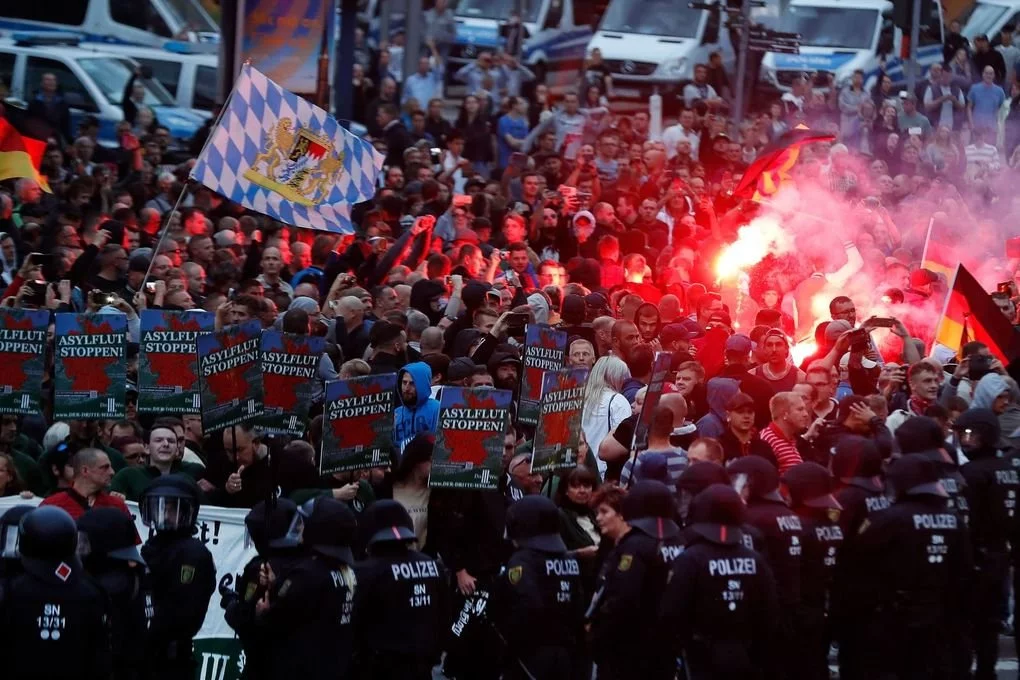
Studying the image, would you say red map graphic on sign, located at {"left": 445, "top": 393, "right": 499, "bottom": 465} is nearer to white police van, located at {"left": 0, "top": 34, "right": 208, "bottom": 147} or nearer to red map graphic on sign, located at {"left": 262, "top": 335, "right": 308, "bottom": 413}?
red map graphic on sign, located at {"left": 262, "top": 335, "right": 308, "bottom": 413}

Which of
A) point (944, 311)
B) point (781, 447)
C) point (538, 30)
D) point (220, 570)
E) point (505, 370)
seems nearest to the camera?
point (220, 570)

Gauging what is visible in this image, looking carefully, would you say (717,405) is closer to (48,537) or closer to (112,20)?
(48,537)

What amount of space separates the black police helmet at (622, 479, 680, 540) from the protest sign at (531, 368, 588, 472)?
1.53 m

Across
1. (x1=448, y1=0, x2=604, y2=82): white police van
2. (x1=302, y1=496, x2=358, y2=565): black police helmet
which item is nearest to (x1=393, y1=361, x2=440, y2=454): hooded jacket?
(x1=302, y1=496, x2=358, y2=565): black police helmet

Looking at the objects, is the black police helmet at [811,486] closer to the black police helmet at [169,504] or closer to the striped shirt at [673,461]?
the striped shirt at [673,461]

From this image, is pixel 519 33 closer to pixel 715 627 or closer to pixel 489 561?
pixel 489 561

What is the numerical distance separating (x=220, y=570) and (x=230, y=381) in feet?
3.57

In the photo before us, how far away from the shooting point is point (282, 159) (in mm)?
13656

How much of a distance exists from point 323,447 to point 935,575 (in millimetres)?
3282

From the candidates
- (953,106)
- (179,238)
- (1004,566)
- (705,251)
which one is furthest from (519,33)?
(1004,566)

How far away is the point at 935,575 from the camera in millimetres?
10133

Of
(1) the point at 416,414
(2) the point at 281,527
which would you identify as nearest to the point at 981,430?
(1) the point at 416,414

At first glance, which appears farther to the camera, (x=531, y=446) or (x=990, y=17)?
(x=990, y=17)

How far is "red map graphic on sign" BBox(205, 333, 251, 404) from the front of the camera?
1053cm
